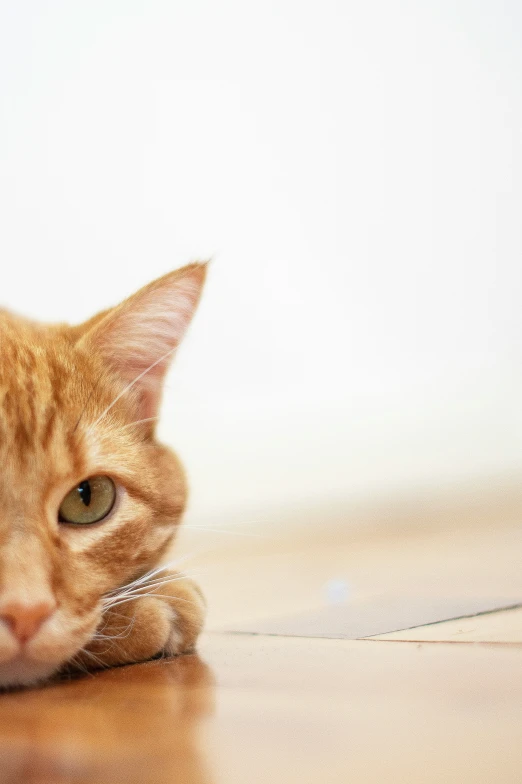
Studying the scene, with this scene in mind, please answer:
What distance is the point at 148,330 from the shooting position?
137cm

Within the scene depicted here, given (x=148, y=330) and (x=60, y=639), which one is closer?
(x=60, y=639)

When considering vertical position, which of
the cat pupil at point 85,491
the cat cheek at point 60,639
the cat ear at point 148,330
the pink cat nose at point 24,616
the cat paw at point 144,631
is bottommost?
the cat paw at point 144,631

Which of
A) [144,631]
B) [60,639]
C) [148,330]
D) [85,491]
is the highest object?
[148,330]

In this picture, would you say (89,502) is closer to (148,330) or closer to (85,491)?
(85,491)

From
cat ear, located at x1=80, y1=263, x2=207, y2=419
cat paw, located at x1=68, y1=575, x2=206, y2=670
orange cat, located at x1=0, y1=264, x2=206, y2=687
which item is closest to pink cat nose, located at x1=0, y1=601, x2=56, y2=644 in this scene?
orange cat, located at x1=0, y1=264, x2=206, y2=687

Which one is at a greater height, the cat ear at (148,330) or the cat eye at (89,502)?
the cat ear at (148,330)

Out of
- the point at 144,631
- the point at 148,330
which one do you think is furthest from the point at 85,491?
the point at 148,330

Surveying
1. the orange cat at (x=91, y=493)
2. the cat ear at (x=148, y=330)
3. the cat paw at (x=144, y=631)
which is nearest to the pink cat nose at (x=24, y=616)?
the orange cat at (x=91, y=493)

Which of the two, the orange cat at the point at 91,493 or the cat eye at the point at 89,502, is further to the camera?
the cat eye at the point at 89,502

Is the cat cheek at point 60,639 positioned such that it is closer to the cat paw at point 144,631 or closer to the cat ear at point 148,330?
the cat paw at point 144,631

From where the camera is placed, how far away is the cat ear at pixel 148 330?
1.31 m

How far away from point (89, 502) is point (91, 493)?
0.01 m

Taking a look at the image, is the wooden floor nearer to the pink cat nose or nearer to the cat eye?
the pink cat nose

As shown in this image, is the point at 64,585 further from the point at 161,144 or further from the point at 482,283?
the point at 482,283
